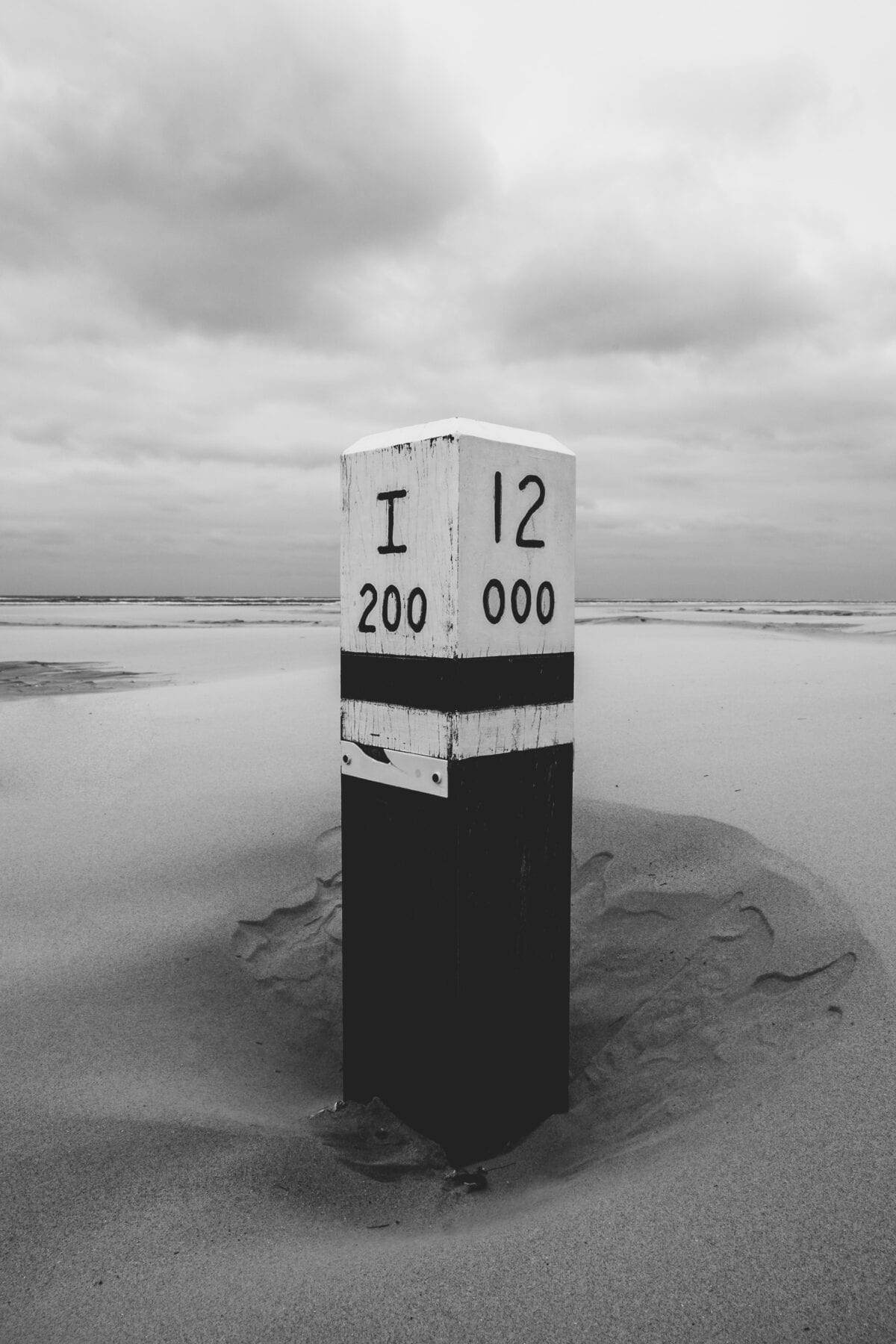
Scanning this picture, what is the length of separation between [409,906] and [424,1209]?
26.4 inches

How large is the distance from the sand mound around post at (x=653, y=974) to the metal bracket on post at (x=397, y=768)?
925 mm

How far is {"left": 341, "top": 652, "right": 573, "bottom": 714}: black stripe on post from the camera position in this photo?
212 cm

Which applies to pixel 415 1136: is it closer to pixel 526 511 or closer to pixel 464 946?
pixel 464 946

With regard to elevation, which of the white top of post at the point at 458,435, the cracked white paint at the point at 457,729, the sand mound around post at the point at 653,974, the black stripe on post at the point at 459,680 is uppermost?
the white top of post at the point at 458,435

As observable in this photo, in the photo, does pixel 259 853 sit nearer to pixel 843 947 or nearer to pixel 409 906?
pixel 409 906

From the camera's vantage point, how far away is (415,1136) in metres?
2.33

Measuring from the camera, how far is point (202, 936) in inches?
139

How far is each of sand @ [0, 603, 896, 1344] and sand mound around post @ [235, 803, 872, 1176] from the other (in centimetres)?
1

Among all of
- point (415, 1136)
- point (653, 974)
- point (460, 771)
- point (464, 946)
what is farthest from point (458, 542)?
point (653, 974)

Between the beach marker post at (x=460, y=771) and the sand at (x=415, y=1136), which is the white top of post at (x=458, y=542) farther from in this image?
the sand at (x=415, y=1136)

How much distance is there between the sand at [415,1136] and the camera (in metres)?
1.56

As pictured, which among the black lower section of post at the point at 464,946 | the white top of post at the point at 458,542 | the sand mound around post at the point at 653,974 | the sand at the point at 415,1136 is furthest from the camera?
the sand mound around post at the point at 653,974

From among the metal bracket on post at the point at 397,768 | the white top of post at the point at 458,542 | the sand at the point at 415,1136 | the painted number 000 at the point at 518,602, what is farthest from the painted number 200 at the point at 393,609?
the sand at the point at 415,1136

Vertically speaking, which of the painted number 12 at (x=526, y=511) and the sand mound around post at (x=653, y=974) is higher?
the painted number 12 at (x=526, y=511)
